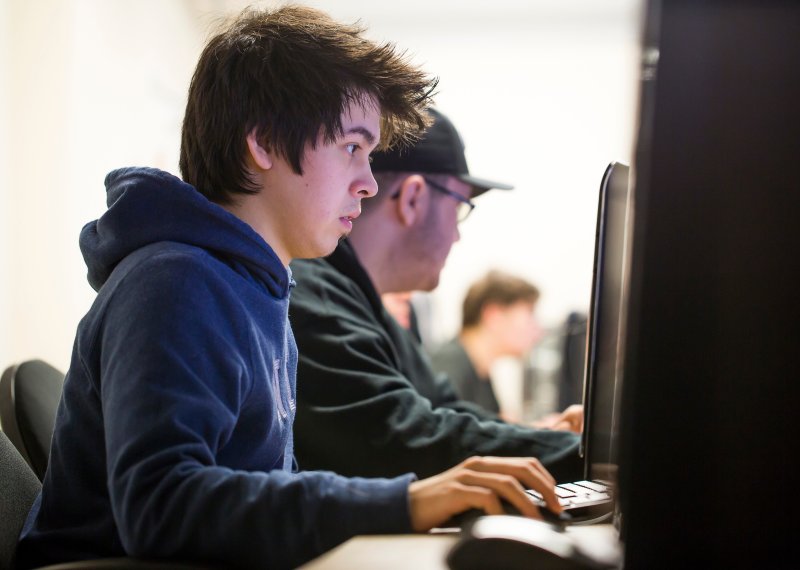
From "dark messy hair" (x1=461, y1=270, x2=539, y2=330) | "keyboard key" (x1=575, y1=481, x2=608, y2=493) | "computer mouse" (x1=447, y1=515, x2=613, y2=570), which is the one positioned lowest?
"keyboard key" (x1=575, y1=481, x2=608, y2=493)

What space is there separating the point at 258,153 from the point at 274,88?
86 mm

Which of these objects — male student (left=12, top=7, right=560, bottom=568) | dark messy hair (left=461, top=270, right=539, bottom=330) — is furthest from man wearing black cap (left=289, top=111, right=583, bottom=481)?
dark messy hair (left=461, top=270, right=539, bottom=330)

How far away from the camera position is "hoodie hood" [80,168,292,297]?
85cm

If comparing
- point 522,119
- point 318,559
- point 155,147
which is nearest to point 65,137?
point 155,147

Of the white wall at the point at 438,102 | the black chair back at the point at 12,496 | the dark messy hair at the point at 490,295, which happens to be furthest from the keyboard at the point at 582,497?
the dark messy hair at the point at 490,295

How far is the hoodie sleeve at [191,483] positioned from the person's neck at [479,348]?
2447mm

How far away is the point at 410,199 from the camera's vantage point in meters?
1.64

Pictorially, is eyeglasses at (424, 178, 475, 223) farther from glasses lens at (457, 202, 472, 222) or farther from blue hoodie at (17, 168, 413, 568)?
blue hoodie at (17, 168, 413, 568)

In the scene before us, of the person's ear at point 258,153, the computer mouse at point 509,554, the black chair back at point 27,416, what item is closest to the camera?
the computer mouse at point 509,554

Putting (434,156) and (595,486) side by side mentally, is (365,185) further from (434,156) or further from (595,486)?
(434,156)

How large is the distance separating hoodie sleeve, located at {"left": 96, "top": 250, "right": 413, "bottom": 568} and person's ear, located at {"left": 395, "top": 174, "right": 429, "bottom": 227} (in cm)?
92

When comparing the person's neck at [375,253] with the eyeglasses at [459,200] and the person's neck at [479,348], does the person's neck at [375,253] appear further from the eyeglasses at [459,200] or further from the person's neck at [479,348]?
the person's neck at [479,348]

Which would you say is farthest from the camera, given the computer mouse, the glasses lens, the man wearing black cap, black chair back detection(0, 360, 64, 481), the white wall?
the white wall

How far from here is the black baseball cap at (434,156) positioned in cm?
160
